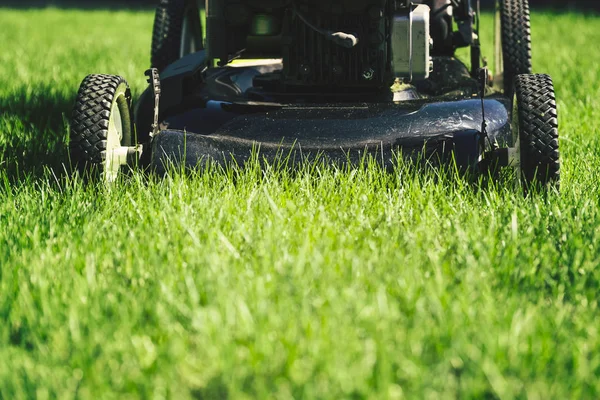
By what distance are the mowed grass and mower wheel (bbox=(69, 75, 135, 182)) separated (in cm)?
8

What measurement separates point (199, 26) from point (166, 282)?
2776 mm

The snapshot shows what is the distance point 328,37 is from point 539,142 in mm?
827

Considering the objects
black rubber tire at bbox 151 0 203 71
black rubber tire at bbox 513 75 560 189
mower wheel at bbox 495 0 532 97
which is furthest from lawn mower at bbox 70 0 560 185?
black rubber tire at bbox 151 0 203 71

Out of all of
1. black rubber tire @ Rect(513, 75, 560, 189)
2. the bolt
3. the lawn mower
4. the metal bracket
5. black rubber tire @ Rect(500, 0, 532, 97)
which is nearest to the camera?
black rubber tire @ Rect(513, 75, 560, 189)

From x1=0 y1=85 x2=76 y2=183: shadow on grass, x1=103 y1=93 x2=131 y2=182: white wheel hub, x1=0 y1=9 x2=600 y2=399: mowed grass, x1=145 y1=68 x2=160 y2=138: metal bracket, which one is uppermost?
x1=145 y1=68 x2=160 y2=138: metal bracket

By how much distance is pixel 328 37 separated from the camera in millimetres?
3115

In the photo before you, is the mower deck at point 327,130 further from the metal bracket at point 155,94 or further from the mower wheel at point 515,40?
the mower wheel at point 515,40

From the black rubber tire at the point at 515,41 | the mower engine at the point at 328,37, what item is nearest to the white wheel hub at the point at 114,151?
the mower engine at the point at 328,37

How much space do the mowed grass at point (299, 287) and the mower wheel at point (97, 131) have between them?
0.27 feet

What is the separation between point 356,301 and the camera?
1859 mm

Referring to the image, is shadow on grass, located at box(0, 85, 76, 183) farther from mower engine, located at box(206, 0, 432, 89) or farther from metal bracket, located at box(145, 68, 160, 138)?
mower engine, located at box(206, 0, 432, 89)

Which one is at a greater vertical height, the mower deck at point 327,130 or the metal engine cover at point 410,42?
the metal engine cover at point 410,42

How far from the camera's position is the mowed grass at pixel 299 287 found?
1.60 meters

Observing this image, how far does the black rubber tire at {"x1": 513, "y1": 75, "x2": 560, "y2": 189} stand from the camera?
2709 millimetres
